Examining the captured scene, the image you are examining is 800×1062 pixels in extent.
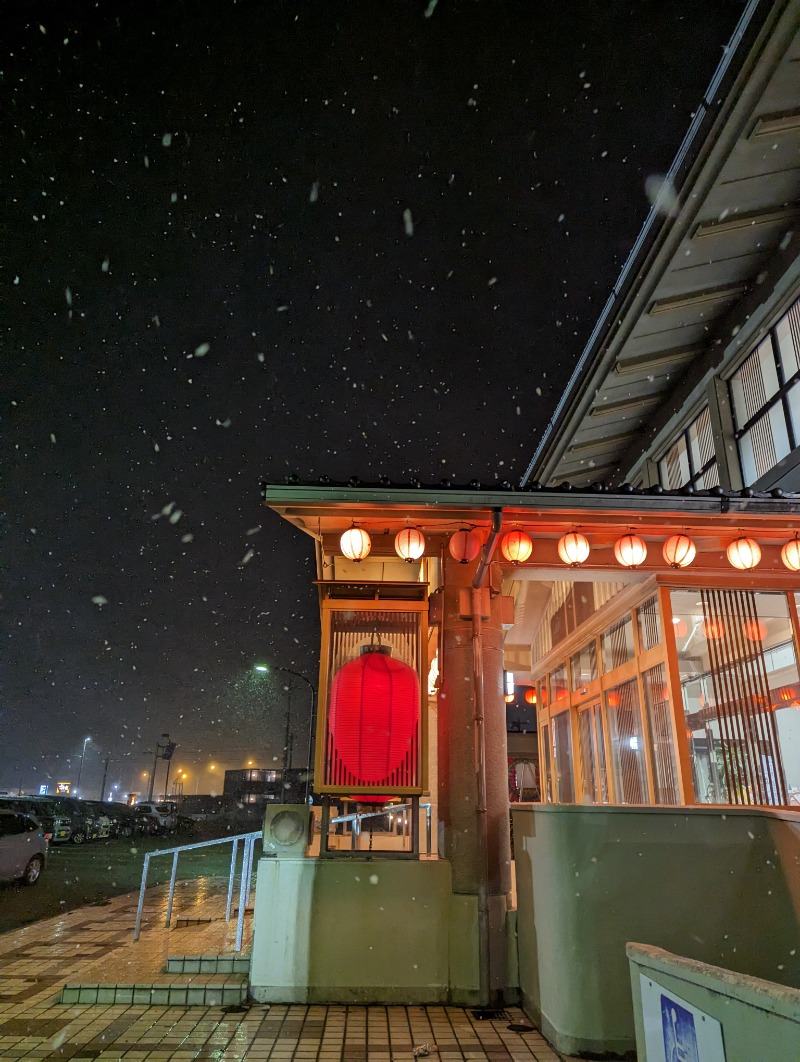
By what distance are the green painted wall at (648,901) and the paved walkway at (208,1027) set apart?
1.64ft

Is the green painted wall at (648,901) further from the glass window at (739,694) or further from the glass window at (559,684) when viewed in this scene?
the glass window at (559,684)

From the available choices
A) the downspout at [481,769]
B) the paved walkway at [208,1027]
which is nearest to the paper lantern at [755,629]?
the downspout at [481,769]

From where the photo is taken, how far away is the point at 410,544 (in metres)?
7.42

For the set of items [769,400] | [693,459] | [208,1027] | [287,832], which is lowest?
[208,1027]

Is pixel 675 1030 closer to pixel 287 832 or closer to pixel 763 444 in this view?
pixel 287 832

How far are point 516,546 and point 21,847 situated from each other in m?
13.8

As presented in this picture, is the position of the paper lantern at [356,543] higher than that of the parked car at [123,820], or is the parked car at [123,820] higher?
the paper lantern at [356,543]

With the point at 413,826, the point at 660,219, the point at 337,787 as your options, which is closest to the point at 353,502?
the point at 337,787

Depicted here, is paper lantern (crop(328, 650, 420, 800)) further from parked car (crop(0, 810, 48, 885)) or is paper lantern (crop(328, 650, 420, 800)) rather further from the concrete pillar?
parked car (crop(0, 810, 48, 885))

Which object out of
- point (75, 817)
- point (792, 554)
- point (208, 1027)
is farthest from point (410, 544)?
point (75, 817)

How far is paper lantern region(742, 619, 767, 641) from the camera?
7699 millimetres

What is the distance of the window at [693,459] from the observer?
12.2 m

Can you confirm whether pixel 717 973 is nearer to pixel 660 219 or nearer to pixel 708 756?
pixel 708 756

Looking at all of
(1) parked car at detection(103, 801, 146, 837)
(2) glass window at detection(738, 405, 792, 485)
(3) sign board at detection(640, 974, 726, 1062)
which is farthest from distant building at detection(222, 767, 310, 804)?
(3) sign board at detection(640, 974, 726, 1062)
